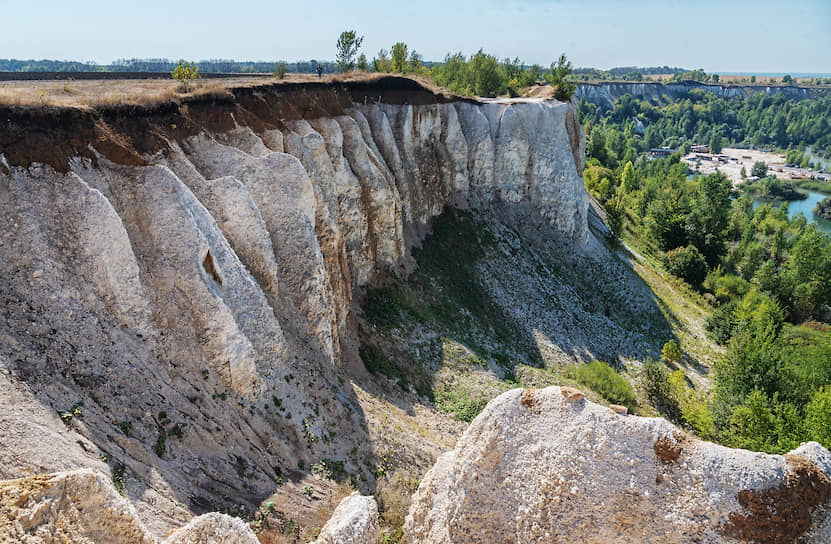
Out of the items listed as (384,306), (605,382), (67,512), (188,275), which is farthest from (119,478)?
(605,382)

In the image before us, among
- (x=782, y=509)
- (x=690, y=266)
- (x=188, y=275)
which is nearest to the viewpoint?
(x=782, y=509)

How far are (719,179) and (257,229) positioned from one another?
59.4 meters

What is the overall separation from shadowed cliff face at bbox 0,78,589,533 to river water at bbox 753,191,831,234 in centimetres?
10331

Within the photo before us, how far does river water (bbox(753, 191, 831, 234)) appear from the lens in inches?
3718

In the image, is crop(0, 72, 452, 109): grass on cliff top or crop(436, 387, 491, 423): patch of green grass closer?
crop(0, 72, 452, 109): grass on cliff top

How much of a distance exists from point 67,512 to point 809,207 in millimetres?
134184

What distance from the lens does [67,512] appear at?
344 inches

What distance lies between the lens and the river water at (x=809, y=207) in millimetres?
94438

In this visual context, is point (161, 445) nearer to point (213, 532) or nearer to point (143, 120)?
point (213, 532)

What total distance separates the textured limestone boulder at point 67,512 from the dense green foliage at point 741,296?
2307 cm

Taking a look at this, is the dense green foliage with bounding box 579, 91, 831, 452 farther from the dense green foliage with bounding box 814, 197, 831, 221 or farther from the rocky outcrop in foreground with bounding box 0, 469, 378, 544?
the dense green foliage with bounding box 814, 197, 831, 221

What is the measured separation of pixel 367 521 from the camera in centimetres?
1234

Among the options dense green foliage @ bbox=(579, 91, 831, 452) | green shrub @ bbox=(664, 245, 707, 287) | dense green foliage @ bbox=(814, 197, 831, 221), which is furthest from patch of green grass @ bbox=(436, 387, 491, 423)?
dense green foliage @ bbox=(814, 197, 831, 221)

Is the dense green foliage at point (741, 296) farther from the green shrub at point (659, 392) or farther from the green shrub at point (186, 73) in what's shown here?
the green shrub at point (186, 73)
